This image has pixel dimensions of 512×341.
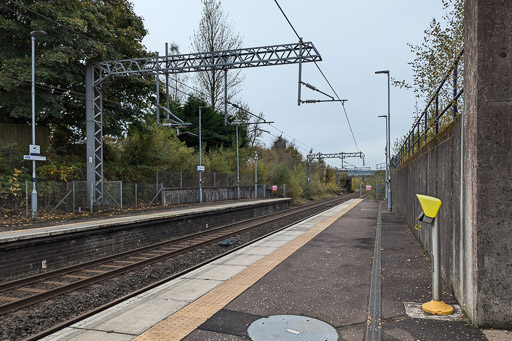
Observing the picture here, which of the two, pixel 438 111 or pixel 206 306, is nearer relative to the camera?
pixel 206 306

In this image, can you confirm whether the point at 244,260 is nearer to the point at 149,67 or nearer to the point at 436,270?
the point at 436,270

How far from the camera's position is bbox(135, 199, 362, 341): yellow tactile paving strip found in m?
4.60

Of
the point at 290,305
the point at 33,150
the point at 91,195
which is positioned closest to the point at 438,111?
the point at 290,305

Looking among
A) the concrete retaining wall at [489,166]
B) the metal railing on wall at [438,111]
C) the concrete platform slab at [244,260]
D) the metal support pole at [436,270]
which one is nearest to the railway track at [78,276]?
the concrete platform slab at [244,260]

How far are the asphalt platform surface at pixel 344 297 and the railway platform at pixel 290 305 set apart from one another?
0.01 metres

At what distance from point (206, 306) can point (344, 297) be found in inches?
88.7

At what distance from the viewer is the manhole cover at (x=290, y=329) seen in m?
4.53

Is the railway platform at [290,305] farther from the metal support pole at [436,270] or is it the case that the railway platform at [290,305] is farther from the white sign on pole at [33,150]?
the white sign on pole at [33,150]

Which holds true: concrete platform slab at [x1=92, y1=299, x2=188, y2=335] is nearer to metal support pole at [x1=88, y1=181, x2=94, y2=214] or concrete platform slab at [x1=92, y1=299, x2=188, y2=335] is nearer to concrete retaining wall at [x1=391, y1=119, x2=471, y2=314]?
concrete retaining wall at [x1=391, y1=119, x2=471, y2=314]

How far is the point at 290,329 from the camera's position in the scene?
15.7 ft

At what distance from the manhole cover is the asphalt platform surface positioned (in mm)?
120

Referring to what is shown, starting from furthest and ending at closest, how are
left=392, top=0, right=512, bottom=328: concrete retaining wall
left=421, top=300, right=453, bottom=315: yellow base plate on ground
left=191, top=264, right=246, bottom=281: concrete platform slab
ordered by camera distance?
left=191, top=264, right=246, bottom=281: concrete platform slab, left=421, top=300, right=453, bottom=315: yellow base plate on ground, left=392, top=0, right=512, bottom=328: concrete retaining wall

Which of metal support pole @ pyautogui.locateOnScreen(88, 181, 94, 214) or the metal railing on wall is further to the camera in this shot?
metal support pole @ pyautogui.locateOnScreen(88, 181, 94, 214)

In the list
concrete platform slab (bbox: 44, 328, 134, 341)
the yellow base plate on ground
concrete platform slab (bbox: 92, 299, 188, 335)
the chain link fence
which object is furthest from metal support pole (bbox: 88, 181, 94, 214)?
the yellow base plate on ground
